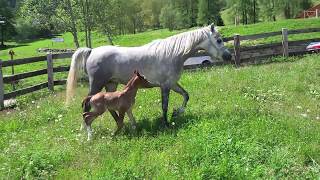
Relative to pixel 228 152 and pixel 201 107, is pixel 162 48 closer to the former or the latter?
pixel 201 107

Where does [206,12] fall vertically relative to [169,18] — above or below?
above

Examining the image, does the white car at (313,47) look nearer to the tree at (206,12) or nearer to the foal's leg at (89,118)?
the foal's leg at (89,118)

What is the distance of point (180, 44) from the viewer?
30.0ft

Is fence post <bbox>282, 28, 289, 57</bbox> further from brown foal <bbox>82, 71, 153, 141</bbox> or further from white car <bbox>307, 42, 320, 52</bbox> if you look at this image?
brown foal <bbox>82, 71, 153, 141</bbox>

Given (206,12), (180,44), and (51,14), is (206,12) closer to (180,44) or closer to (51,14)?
(51,14)

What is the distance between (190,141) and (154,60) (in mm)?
2416

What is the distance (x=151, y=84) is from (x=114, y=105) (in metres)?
0.93

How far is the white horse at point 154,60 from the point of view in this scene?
29.8ft

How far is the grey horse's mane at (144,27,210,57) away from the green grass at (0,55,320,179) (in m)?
1.31

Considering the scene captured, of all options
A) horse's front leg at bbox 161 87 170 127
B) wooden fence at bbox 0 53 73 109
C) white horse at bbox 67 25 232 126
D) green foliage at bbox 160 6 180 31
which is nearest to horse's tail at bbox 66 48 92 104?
white horse at bbox 67 25 232 126

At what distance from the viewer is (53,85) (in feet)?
55.0

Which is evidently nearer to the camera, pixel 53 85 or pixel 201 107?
pixel 201 107

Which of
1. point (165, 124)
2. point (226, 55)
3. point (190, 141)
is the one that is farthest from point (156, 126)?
point (226, 55)

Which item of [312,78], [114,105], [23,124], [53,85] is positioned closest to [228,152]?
[114,105]
